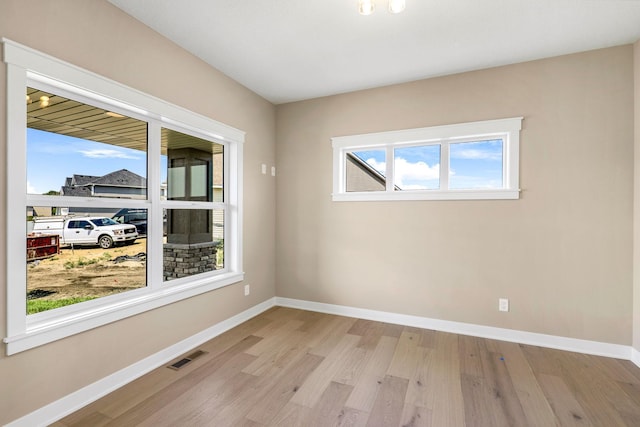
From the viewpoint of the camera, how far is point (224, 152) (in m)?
3.41

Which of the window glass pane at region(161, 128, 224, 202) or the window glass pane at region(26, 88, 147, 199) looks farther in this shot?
the window glass pane at region(161, 128, 224, 202)

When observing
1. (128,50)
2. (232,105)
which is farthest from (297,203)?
(128,50)

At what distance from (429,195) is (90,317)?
315 cm

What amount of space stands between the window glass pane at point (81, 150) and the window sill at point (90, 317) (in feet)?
2.65

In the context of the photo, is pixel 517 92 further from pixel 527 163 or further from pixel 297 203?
pixel 297 203

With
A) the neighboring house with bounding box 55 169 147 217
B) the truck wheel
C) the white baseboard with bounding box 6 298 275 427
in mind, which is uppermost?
the neighboring house with bounding box 55 169 147 217

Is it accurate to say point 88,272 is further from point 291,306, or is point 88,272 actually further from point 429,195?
point 429,195

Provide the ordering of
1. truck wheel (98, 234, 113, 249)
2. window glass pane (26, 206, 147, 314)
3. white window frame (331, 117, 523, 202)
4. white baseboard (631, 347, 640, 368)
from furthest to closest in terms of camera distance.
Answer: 1. white window frame (331, 117, 523, 202)
2. white baseboard (631, 347, 640, 368)
3. truck wheel (98, 234, 113, 249)
4. window glass pane (26, 206, 147, 314)

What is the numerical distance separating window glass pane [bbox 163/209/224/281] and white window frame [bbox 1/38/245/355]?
0.09 metres

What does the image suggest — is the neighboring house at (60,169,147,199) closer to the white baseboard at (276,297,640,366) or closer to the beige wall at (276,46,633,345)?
the beige wall at (276,46,633,345)

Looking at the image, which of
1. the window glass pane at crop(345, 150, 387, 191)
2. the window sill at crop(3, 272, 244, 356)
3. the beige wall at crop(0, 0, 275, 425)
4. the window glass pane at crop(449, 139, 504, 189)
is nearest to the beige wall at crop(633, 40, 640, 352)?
the window glass pane at crop(449, 139, 504, 189)

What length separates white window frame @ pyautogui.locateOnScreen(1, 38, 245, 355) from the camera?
165 centimetres

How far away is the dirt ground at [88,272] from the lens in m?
1.89

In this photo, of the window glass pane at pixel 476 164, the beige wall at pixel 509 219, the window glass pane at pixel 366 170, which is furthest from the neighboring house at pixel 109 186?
the window glass pane at pixel 476 164
